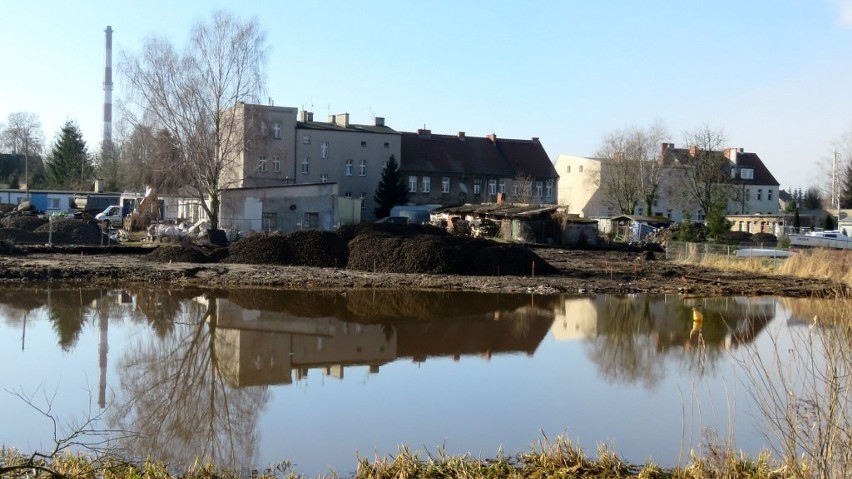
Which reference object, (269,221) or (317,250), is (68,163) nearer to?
(269,221)

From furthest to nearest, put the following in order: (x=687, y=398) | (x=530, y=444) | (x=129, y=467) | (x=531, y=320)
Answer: (x=531, y=320) → (x=687, y=398) → (x=530, y=444) → (x=129, y=467)

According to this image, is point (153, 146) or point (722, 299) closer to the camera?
point (722, 299)

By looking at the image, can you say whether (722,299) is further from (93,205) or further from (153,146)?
(93,205)

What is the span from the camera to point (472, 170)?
7088 cm

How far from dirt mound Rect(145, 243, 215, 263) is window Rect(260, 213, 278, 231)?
44.5 ft

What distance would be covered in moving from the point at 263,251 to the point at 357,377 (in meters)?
20.1

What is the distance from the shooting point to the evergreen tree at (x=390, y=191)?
2515 inches

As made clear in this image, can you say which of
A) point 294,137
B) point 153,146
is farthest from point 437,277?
point 294,137

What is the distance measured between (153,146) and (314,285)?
19.8 metres

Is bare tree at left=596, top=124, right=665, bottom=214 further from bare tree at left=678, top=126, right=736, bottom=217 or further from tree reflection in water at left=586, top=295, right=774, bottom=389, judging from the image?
tree reflection in water at left=586, top=295, right=774, bottom=389

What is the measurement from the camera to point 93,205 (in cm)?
6756

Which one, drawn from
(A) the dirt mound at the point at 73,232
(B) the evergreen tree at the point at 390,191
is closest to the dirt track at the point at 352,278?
(A) the dirt mound at the point at 73,232

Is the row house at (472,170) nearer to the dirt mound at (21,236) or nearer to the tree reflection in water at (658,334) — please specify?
the dirt mound at (21,236)

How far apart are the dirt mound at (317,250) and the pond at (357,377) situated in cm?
899
